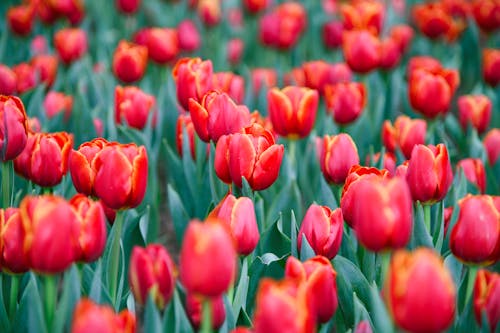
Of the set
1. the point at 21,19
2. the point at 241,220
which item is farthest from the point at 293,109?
the point at 21,19

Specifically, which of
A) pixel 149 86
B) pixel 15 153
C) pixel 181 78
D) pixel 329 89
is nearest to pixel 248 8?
pixel 149 86

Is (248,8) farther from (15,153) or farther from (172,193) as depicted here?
(15,153)

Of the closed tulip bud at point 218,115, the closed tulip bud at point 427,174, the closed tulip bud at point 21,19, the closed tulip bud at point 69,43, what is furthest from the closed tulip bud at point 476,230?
the closed tulip bud at point 21,19

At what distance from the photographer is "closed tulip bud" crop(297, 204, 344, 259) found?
1.55m

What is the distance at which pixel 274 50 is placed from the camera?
383cm

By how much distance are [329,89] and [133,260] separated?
154 centimetres

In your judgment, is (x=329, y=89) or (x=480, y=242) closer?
(x=480, y=242)

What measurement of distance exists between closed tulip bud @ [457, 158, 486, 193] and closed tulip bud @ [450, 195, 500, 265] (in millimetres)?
743

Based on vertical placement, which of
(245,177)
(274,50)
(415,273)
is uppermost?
(415,273)

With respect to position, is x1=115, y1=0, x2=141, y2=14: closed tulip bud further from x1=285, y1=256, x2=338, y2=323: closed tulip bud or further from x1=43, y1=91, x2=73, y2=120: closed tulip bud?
x1=285, y1=256, x2=338, y2=323: closed tulip bud

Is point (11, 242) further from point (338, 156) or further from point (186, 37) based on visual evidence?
point (186, 37)

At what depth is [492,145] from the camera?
242 centimetres

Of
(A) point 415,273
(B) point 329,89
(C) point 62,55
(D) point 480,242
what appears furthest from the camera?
(C) point 62,55

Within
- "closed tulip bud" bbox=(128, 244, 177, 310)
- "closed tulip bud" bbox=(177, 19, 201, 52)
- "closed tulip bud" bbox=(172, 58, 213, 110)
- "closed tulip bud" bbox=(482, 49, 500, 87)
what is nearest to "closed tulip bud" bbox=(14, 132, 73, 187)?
"closed tulip bud" bbox=(172, 58, 213, 110)
